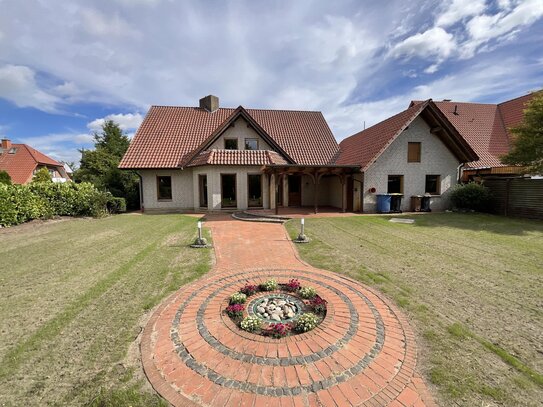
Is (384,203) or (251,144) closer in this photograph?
(384,203)

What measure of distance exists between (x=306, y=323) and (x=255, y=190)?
12680mm

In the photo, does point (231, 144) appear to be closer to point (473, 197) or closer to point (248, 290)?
point (248, 290)

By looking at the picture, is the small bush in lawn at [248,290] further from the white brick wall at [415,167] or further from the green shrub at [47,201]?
the green shrub at [47,201]

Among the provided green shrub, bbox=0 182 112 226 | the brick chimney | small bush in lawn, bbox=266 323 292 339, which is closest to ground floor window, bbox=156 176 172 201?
green shrub, bbox=0 182 112 226

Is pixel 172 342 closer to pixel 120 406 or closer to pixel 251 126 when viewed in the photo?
pixel 120 406

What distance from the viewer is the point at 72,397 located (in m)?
2.57

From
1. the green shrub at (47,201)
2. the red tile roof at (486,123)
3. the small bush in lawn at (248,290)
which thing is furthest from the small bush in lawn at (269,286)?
Answer: the red tile roof at (486,123)

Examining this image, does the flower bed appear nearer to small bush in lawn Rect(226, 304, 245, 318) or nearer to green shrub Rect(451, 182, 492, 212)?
small bush in lawn Rect(226, 304, 245, 318)

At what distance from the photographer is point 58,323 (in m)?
3.87

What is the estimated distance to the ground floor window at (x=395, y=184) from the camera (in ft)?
51.4

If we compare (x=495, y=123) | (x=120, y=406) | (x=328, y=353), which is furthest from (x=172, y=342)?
(x=495, y=123)

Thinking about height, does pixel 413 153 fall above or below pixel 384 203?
above

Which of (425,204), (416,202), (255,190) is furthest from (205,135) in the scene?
(425,204)

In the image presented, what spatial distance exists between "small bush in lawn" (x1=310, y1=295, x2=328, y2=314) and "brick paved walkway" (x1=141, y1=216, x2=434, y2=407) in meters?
0.16
